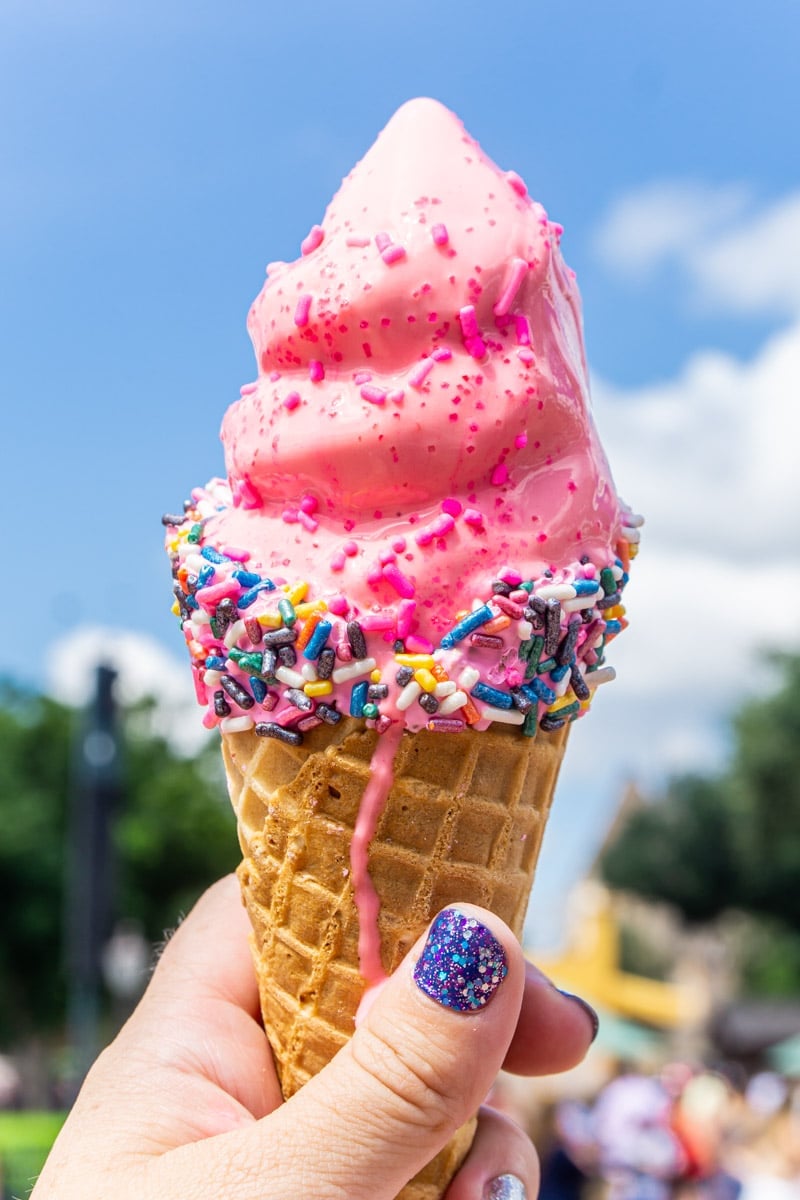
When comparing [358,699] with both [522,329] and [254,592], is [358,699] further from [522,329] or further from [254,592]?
[522,329]

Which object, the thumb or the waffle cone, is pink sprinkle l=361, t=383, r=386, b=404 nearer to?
the waffle cone

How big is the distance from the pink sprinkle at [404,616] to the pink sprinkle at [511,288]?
678 mm

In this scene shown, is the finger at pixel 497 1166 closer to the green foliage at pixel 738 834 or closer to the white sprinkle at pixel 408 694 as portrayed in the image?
the white sprinkle at pixel 408 694

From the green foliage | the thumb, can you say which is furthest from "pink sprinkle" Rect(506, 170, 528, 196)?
the green foliage

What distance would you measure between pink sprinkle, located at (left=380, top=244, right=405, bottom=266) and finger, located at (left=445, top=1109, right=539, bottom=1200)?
6.77ft

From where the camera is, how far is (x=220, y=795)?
3700 centimetres

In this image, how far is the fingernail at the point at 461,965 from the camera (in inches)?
87.4

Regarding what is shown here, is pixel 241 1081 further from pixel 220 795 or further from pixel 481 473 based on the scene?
pixel 220 795

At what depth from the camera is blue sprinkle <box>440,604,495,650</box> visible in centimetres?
238

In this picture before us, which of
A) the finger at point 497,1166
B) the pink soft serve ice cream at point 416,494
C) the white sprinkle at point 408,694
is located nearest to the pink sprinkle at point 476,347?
the pink soft serve ice cream at point 416,494

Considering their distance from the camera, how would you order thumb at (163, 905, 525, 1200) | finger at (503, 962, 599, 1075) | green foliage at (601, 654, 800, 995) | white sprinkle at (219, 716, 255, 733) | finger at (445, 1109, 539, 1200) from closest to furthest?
thumb at (163, 905, 525, 1200) < white sprinkle at (219, 716, 255, 733) < finger at (445, 1109, 539, 1200) < finger at (503, 962, 599, 1075) < green foliage at (601, 654, 800, 995)

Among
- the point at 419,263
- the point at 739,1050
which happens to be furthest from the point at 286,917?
the point at 739,1050

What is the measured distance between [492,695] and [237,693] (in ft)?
1.79

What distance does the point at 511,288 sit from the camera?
254 centimetres
